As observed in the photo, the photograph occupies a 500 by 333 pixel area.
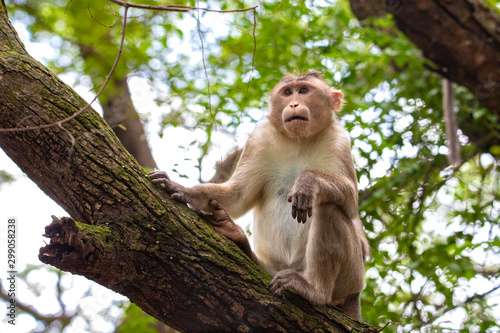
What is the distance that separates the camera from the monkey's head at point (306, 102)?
608 centimetres

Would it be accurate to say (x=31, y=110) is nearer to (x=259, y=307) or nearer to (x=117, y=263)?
(x=117, y=263)

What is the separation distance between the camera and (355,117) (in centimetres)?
732

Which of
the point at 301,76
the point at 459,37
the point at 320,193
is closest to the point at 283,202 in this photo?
the point at 320,193

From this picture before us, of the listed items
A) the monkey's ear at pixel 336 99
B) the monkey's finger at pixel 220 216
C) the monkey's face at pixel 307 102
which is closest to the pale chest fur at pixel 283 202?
the monkey's face at pixel 307 102

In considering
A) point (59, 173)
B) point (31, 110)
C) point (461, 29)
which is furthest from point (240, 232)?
point (461, 29)

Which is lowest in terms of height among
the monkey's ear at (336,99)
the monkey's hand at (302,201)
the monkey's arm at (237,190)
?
the monkey's hand at (302,201)

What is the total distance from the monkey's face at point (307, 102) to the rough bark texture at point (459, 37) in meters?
2.72

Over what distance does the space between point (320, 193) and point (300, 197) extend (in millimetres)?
372

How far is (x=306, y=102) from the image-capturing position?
6.19 meters

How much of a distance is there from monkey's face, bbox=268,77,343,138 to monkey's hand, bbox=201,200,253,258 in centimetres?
133

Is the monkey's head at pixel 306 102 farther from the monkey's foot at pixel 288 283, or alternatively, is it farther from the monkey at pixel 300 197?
the monkey's foot at pixel 288 283

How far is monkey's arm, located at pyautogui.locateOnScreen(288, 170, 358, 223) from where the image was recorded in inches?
199

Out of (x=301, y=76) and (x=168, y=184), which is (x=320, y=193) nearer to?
(x=168, y=184)

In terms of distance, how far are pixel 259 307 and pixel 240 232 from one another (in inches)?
35.9
